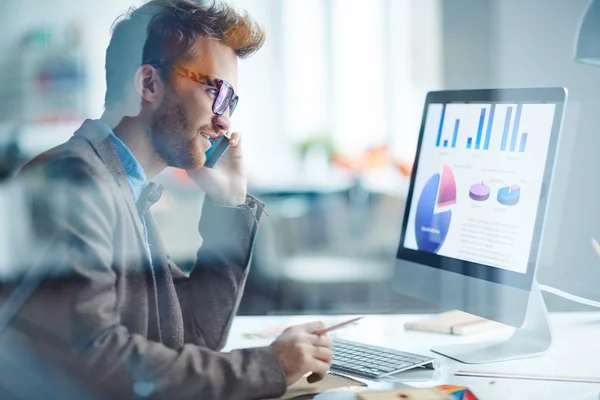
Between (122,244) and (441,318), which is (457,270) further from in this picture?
(122,244)

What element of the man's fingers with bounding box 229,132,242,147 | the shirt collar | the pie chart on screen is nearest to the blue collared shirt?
the shirt collar

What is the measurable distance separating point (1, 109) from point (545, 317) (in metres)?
1.10

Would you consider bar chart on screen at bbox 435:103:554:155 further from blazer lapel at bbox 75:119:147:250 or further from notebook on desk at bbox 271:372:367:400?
blazer lapel at bbox 75:119:147:250

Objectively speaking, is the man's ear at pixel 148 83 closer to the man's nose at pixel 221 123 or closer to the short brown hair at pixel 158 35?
the short brown hair at pixel 158 35

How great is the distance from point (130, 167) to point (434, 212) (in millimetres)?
600

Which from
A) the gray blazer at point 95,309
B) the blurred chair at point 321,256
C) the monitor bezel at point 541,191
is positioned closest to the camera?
the gray blazer at point 95,309

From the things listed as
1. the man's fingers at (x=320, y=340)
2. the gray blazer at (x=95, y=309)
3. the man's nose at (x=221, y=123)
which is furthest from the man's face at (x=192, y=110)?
the man's fingers at (x=320, y=340)

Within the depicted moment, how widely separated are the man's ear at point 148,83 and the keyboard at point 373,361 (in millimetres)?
500

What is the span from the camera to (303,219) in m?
3.90

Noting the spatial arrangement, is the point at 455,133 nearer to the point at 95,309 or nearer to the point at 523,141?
the point at 523,141

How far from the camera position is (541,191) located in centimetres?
126

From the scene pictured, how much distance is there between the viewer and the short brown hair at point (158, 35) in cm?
114

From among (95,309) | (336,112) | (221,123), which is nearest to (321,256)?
(336,112)

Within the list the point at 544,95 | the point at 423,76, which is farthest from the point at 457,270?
the point at 423,76
